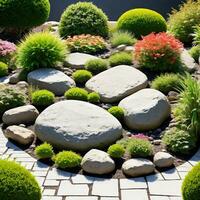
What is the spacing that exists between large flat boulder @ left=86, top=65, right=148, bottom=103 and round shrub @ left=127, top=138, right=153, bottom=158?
1945 mm

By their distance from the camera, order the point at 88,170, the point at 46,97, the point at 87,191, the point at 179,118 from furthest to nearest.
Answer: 1. the point at 46,97
2. the point at 179,118
3. the point at 88,170
4. the point at 87,191

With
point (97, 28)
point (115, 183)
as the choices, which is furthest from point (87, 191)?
point (97, 28)

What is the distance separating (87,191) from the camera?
21.0ft

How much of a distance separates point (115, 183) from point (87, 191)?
1.57 feet

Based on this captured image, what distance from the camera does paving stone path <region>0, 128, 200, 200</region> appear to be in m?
6.26

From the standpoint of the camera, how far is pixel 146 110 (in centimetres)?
836

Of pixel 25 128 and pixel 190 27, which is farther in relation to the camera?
pixel 190 27

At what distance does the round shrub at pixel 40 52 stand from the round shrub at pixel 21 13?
12.1 feet

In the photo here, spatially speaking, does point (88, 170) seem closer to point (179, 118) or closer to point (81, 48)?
point (179, 118)

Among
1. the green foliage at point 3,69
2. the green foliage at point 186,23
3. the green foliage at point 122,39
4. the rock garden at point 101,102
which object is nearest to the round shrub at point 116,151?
the rock garden at point 101,102

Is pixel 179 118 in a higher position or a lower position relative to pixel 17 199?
lower

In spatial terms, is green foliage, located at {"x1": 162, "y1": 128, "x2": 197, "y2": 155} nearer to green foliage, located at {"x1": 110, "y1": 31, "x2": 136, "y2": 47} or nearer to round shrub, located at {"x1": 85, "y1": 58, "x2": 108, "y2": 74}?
round shrub, located at {"x1": 85, "y1": 58, "x2": 108, "y2": 74}

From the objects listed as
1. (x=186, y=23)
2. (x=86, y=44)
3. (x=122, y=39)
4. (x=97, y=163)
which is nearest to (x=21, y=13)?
(x=86, y=44)

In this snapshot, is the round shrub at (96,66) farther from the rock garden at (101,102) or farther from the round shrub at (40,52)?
the round shrub at (40,52)
